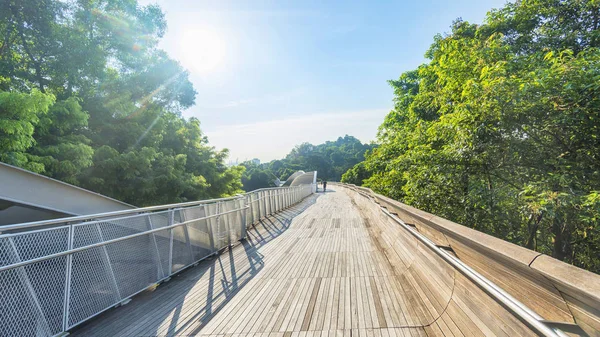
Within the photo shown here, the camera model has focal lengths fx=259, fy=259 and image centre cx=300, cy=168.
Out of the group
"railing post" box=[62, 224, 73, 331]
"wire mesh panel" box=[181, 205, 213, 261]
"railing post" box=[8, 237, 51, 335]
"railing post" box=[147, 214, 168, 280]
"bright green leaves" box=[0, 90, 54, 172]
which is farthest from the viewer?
"bright green leaves" box=[0, 90, 54, 172]

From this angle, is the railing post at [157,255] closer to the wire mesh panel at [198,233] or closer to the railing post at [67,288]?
the wire mesh panel at [198,233]

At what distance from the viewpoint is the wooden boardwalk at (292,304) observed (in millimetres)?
3119

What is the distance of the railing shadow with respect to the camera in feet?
11.2

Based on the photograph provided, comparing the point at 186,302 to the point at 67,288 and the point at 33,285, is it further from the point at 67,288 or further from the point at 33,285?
the point at 33,285

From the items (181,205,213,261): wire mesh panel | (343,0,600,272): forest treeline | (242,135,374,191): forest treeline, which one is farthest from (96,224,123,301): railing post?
(242,135,374,191): forest treeline

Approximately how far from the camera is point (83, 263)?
3.51 m

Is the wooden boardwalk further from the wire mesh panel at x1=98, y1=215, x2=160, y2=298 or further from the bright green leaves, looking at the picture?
the bright green leaves

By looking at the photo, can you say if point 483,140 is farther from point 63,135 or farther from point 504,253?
point 63,135

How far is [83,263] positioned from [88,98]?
16.6 metres

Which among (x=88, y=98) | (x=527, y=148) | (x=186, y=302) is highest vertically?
(x=88, y=98)

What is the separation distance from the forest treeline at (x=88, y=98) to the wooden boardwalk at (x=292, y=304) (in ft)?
26.9

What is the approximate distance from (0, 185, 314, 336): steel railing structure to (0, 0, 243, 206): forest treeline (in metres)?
7.22

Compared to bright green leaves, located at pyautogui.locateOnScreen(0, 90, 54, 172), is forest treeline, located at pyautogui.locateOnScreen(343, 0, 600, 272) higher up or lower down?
lower down

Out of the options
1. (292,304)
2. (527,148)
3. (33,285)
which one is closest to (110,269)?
(33,285)
